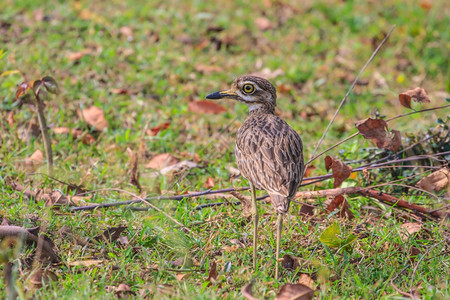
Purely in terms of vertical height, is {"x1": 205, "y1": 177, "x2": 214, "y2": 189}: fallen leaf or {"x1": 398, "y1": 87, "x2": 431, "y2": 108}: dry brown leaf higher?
{"x1": 398, "y1": 87, "x2": 431, "y2": 108}: dry brown leaf

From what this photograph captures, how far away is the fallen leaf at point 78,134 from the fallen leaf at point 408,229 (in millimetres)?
3162

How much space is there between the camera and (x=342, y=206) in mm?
4879

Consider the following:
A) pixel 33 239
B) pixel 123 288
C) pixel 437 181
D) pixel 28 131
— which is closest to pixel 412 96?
pixel 437 181

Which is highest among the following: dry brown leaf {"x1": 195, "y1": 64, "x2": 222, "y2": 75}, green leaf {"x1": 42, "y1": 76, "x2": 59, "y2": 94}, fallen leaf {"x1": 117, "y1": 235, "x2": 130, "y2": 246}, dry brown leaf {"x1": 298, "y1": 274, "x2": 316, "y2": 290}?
green leaf {"x1": 42, "y1": 76, "x2": 59, "y2": 94}

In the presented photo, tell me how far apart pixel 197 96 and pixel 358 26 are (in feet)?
11.1

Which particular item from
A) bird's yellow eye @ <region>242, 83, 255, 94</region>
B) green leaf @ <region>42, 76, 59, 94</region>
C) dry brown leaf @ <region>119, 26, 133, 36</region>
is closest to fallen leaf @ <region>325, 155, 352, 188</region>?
bird's yellow eye @ <region>242, 83, 255, 94</region>

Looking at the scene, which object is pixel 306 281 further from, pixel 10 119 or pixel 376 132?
pixel 10 119

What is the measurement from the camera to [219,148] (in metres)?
6.42

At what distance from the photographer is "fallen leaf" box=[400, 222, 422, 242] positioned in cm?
465

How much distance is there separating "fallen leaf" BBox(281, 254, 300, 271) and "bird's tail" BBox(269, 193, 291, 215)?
0.56 meters

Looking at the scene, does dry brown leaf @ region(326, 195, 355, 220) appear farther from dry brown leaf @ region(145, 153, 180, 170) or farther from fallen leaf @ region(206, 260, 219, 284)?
dry brown leaf @ region(145, 153, 180, 170)

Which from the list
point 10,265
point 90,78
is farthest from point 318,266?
point 90,78

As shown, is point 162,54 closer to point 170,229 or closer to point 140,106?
point 140,106

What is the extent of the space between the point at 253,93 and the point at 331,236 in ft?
4.83
